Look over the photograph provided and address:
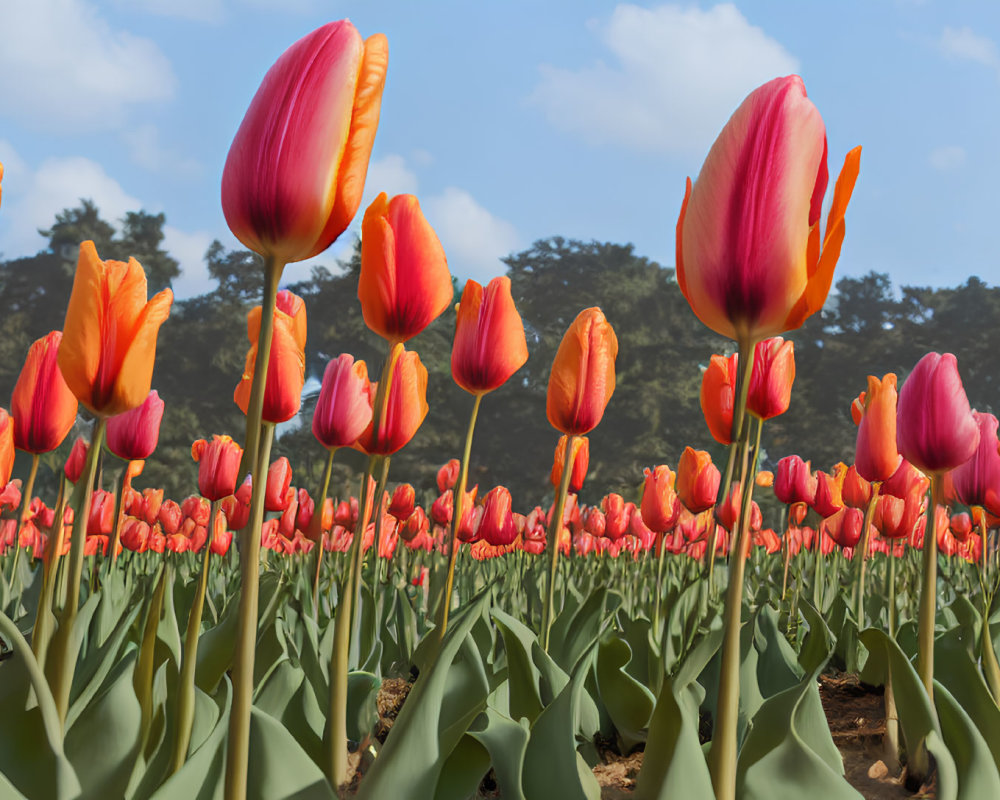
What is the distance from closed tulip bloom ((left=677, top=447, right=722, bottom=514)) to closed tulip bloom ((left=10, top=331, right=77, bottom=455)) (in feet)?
6.64

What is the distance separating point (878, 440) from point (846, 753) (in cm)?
68

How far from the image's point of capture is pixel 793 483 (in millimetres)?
3023

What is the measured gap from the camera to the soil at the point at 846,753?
1526 millimetres

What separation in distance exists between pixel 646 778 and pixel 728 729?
0.98 ft

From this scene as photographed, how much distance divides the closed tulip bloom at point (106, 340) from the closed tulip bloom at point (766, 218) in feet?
1.96

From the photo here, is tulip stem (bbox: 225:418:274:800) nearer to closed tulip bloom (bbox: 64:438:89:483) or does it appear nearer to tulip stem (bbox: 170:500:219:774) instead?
tulip stem (bbox: 170:500:219:774)

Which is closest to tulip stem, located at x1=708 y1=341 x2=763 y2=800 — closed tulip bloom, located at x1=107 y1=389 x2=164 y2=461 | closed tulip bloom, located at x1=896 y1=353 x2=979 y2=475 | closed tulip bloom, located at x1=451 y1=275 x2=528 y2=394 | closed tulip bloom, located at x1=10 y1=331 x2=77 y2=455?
closed tulip bloom, located at x1=896 y1=353 x2=979 y2=475

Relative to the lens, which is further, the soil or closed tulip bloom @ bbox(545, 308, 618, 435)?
closed tulip bloom @ bbox(545, 308, 618, 435)

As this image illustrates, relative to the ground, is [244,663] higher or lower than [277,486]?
lower

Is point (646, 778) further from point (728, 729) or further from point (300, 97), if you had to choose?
point (300, 97)

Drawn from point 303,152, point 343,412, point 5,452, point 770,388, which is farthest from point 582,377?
point 5,452

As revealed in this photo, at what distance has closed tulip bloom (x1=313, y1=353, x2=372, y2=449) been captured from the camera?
145 cm

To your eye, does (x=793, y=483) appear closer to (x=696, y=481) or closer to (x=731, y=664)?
(x=696, y=481)

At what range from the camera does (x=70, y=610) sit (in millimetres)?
1034
